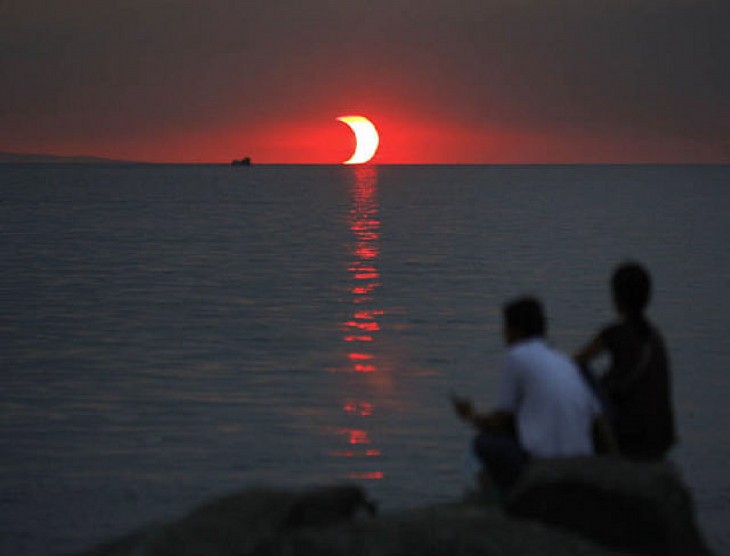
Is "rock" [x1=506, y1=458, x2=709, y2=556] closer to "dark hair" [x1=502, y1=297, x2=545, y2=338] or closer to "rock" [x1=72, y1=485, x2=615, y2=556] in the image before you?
"rock" [x1=72, y1=485, x2=615, y2=556]

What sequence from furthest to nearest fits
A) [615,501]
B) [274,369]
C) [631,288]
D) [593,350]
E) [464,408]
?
[274,369] → [593,350] → [631,288] → [464,408] → [615,501]

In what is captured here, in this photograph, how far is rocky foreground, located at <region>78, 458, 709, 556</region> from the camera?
6102 mm

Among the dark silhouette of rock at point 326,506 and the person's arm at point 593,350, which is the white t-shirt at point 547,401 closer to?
the person's arm at point 593,350

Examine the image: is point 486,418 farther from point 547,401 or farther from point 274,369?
point 274,369

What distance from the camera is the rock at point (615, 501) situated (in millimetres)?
6500

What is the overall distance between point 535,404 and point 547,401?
0.09 meters

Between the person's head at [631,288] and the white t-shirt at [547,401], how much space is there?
495 millimetres

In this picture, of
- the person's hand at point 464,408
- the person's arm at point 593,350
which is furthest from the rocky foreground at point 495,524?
the person's arm at point 593,350

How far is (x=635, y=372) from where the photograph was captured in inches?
274

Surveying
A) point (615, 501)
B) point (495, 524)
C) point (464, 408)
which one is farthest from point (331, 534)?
point (615, 501)

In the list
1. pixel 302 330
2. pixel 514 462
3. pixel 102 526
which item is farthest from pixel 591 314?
pixel 514 462

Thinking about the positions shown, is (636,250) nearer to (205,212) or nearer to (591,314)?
(591,314)

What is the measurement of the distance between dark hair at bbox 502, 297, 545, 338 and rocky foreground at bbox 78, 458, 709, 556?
75 cm

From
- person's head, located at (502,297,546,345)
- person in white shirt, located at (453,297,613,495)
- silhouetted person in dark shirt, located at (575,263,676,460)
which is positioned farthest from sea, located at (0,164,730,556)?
person's head, located at (502,297,546,345)
